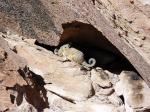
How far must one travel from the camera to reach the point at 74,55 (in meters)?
4.28

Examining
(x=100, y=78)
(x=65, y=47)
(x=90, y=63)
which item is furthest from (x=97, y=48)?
(x=100, y=78)

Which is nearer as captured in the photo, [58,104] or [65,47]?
[58,104]

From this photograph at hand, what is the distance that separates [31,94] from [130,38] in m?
1.20

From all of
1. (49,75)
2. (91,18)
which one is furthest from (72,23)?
(49,75)

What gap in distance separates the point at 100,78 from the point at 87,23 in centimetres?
59

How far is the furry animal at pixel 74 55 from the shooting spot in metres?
4.25

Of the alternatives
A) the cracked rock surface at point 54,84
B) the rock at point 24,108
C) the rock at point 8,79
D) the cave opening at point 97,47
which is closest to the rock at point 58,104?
the cracked rock surface at point 54,84

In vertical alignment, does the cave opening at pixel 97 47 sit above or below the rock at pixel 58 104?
above

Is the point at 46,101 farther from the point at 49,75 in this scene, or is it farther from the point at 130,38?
the point at 130,38

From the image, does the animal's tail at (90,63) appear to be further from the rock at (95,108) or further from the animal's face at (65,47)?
the rock at (95,108)

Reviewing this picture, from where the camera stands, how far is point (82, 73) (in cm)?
402

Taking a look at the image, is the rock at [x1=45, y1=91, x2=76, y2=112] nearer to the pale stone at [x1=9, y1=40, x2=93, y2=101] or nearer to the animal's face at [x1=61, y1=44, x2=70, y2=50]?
the pale stone at [x1=9, y1=40, x2=93, y2=101]

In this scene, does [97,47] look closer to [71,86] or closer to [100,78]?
[100,78]

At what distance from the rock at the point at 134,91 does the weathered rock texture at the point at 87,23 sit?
0.16 m
